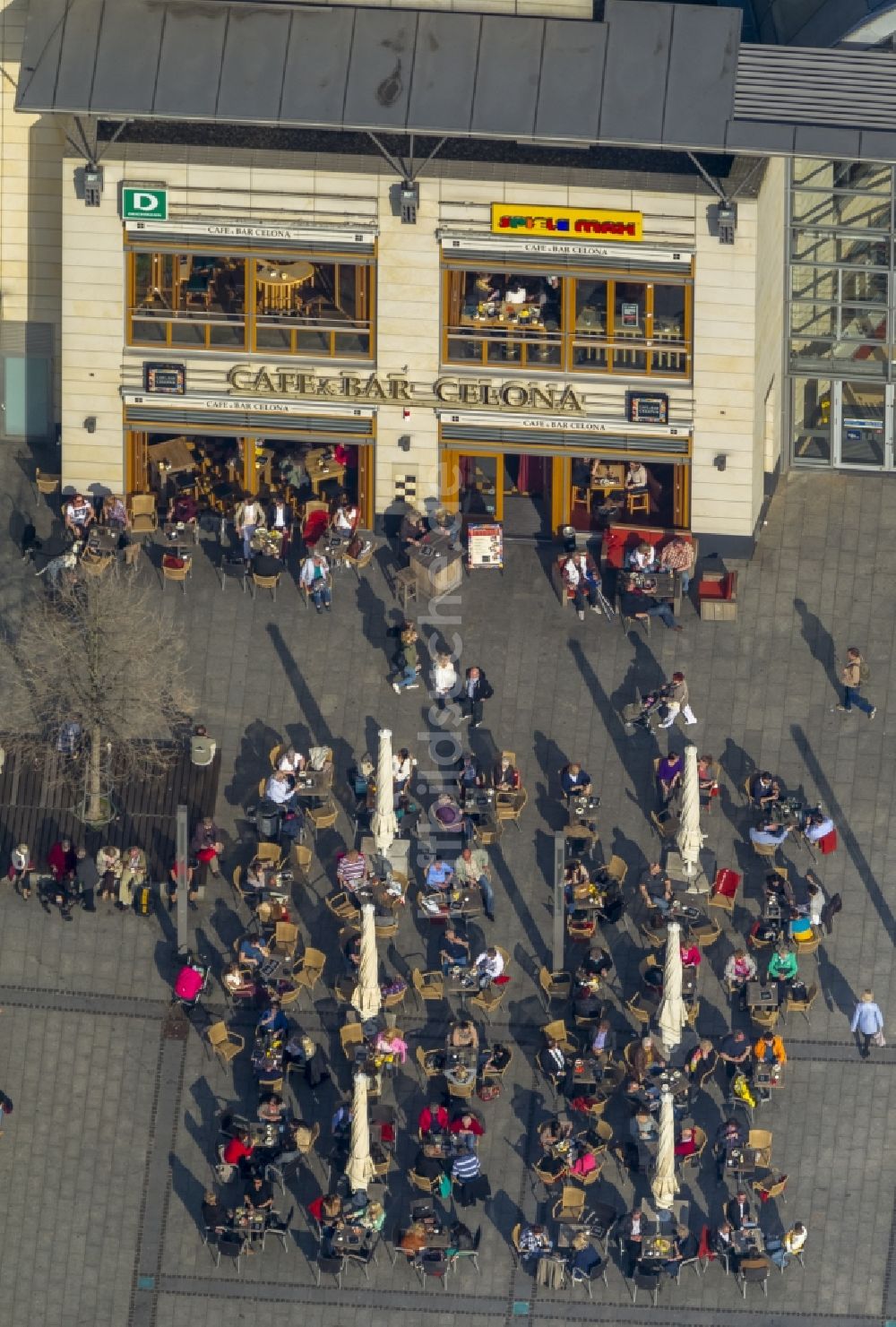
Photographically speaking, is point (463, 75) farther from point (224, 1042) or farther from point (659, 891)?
point (224, 1042)

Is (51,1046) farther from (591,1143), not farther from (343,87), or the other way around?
(343,87)

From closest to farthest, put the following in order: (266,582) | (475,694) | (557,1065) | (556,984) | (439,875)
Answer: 1. (557,1065)
2. (556,984)
3. (439,875)
4. (475,694)
5. (266,582)

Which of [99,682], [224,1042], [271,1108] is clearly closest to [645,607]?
[99,682]

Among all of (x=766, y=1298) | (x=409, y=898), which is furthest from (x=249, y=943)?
(x=766, y=1298)

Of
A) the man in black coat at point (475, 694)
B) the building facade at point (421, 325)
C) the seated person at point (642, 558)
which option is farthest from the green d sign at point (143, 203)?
the seated person at point (642, 558)

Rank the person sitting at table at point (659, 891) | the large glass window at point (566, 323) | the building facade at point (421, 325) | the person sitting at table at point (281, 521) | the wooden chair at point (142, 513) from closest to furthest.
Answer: the person sitting at table at point (659, 891)
the building facade at point (421, 325)
the large glass window at point (566, 323)
the person sitting at table at point (281, 521)
the wooden chair at point (142, 513)

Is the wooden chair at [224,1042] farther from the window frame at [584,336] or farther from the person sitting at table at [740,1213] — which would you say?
the window frame at [584,336]

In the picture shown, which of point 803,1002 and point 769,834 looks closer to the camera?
point 803,1002
